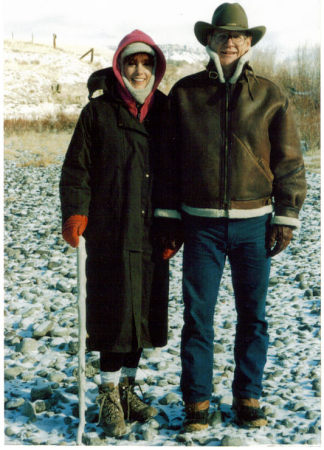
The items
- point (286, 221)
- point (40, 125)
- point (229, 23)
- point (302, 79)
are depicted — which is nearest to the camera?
point (229, 23)

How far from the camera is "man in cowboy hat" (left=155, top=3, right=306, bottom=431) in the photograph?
2930mm

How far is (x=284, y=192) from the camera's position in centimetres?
303

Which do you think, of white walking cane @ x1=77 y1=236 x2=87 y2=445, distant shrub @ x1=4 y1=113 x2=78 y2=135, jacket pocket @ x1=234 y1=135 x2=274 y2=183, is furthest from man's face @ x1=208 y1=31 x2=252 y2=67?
distant shrub @ x1=4 y1=113 x2=78 y2=135

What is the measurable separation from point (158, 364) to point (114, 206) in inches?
56.6

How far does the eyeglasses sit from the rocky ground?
2079 millimetres

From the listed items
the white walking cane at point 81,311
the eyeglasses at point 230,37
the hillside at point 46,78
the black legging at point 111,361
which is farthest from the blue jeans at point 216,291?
the hillside at point 46,78

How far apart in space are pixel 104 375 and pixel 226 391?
0.86 metres

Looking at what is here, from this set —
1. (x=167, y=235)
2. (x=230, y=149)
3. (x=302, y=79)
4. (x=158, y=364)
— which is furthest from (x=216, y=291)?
(x=302, y=79)

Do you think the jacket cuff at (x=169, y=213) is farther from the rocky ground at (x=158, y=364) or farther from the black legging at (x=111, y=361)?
the rocky ground at (x=158, y=364)

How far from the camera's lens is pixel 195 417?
312 centimetres

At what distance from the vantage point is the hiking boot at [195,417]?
3104 mm

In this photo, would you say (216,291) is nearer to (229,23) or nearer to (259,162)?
(259,162)

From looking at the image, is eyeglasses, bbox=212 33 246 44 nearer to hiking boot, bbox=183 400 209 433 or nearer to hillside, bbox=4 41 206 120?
hiking boot, bbox=183 400 209 433

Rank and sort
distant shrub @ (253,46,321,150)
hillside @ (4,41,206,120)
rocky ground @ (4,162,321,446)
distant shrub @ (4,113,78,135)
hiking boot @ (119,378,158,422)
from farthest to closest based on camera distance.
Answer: hillside @ (4,41,206,120), distant shrub @ (4,113,78,135), distant shrub @ (253,46,321,150), hiking boot @ (119,378,158,422), rocky ground @ (4,162,321,446)
